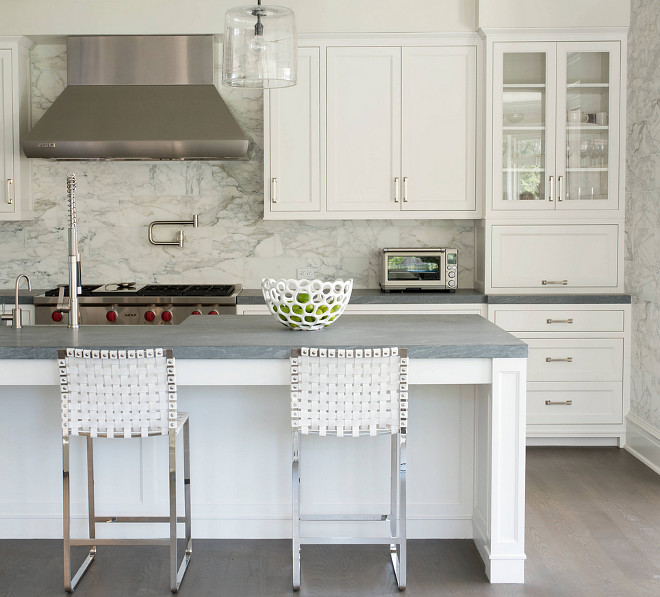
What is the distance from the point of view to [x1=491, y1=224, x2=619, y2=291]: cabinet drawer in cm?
480

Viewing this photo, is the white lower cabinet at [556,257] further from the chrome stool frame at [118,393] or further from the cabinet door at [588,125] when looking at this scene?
the chrome stool frame at [118,393]

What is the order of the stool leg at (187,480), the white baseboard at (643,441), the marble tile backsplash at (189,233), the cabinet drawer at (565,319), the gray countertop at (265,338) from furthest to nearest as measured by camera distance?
1. the marble tile backsplash at (189,233)
2. the cabinet drawer at (565,319)
3. the white baseboard at (643,441)
4. the stool leg at (187,480)
5. the gray countertop at (265,338)

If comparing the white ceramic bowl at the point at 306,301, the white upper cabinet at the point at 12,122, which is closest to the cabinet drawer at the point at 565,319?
the white ceramic bowl at the point at 306,301

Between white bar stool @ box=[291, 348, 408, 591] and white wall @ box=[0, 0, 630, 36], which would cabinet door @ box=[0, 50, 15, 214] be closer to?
white wall @ box=[0, 0, 630, 36]

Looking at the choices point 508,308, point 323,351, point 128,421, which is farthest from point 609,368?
point 128,421

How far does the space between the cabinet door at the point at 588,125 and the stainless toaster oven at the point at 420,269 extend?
0.74 m

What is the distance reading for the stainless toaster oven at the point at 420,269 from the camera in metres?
4.98

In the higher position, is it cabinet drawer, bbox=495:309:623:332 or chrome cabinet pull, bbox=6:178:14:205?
chrome cabinet pull, bbox=6:178:14:205

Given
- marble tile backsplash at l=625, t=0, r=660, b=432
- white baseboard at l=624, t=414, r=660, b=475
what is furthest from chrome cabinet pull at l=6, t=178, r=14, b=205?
white baseboard at l=624, t=414, r=660, b=475

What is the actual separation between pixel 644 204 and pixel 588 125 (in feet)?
1.95

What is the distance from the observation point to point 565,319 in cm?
469

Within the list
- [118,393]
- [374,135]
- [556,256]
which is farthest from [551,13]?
[118,393]

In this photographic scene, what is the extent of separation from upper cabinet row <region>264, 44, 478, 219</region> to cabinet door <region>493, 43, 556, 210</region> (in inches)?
6.4

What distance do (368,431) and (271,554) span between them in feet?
2.51
